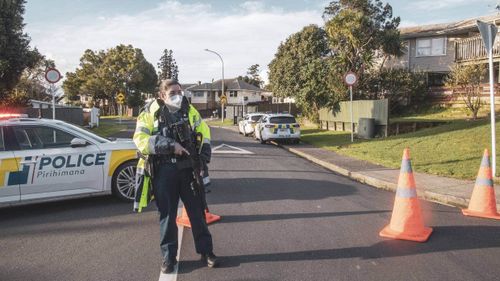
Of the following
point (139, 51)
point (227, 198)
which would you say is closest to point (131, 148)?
point (227, 198)

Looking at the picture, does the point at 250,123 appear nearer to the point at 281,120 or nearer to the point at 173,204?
the point at 281,120

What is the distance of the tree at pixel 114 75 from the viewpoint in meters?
74.9

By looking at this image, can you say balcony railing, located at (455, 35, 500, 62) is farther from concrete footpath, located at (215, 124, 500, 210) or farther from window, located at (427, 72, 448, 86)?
concrete footpath, located at (215, 124, 500, 210)

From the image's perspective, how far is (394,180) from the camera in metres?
9.23

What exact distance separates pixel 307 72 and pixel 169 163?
2510cm

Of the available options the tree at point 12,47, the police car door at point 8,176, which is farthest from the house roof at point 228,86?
the police car door at point 8,176

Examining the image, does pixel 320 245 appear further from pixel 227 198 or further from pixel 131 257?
pixel 227 198

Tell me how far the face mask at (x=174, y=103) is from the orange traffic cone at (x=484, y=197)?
4.75 meters

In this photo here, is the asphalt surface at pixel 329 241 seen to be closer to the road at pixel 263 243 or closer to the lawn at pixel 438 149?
the road at pixel 263 243

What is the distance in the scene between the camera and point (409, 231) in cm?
530

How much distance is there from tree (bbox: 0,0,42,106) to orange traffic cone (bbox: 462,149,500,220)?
20.0 m

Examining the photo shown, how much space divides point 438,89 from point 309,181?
19.4 m

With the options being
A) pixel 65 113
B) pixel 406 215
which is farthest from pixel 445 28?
pixel 406 215

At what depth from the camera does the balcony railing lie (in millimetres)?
22553
